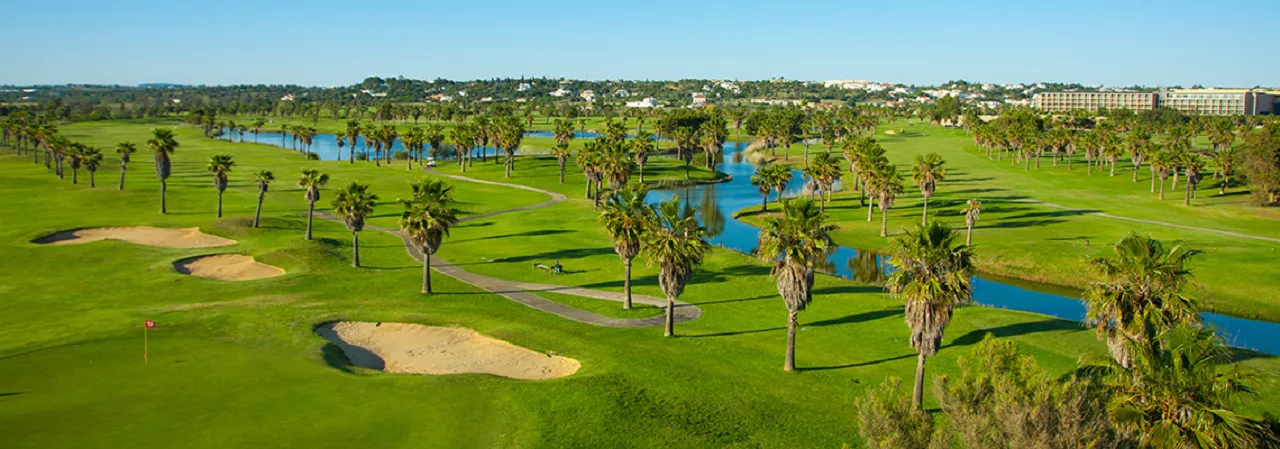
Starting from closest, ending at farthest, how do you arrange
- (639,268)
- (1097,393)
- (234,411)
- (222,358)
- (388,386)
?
(1097,393) < (234,411) < (388,386) < (222,358) < (639,268)

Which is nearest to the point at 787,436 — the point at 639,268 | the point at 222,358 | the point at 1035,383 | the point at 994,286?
the point at 1035,383

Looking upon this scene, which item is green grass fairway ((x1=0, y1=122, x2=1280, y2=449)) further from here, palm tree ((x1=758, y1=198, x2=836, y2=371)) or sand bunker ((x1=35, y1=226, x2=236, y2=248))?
sand bunker ((x1=35, y1=226, x2=236, y2=248))

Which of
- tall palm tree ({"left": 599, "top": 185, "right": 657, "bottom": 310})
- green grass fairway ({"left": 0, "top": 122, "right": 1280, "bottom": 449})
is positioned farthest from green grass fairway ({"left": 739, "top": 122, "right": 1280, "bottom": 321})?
tall palm tree ({"left": 599, "top": 185, "right": 657, "bottom": 310})

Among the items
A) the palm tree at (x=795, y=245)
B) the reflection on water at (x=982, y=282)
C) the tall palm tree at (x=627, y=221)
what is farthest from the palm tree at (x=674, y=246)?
the reflection on water at (x=982, y=282)

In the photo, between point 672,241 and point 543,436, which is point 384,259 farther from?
point 543,436

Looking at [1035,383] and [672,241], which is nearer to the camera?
[1035,383]

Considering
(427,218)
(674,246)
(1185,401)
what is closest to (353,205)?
(427,218)

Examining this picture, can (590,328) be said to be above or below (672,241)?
below
